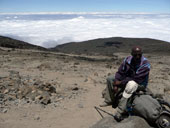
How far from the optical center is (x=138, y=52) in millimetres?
3941

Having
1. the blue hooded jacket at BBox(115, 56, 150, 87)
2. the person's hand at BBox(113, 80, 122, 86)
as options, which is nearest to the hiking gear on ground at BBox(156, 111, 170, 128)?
the blue hooded jacket at BBox(115, 56, 150, 87)

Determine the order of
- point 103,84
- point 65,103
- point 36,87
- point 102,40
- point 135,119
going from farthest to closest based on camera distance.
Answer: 1. point 102,40
2. point 103,84
3. point 36,87
4. point 65,103
5. point 135,119

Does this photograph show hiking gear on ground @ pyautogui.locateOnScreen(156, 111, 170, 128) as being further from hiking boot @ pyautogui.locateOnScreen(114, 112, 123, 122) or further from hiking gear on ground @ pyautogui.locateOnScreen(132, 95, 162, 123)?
hiking boot @ pyautogui.locateOnScreen(114, 112, 123, 122)

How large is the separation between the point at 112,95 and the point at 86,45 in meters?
40.3

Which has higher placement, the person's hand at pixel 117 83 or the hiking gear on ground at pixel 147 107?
the person's hand at pixel 117 83

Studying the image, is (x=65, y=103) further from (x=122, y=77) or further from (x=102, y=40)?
(x=102, y=40)

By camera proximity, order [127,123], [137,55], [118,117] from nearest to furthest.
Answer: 1. [127,123]
2. [118,117]
3. [137,55]

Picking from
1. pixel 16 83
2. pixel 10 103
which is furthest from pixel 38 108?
pixel 16 83

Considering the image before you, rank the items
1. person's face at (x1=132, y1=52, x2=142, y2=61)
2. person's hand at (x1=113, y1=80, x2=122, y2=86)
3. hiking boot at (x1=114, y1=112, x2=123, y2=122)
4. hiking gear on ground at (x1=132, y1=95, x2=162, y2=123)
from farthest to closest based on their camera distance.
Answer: person's hand at (x1=113, y1=80, x2=122, y2=86) < person's face at (x1=132, y1=52, x2=142, y2=61) < hiking boot at (x1=114, y1=112, x2=123, y2=122) < hiking gear on ground at (x1=132, y1=95, x2=162, y2=123)

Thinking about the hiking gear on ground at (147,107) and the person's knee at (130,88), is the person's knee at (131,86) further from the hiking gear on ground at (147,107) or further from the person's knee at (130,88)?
the hiking gear on ground at (147,107)

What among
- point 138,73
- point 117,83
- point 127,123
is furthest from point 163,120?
point 117,83

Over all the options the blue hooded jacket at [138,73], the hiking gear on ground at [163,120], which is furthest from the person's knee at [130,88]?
the hiking gear on ground at [163,120]

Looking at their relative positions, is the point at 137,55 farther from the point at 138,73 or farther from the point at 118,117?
the point at 118,117

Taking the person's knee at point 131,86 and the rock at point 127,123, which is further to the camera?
the person's knee at point 131,86
